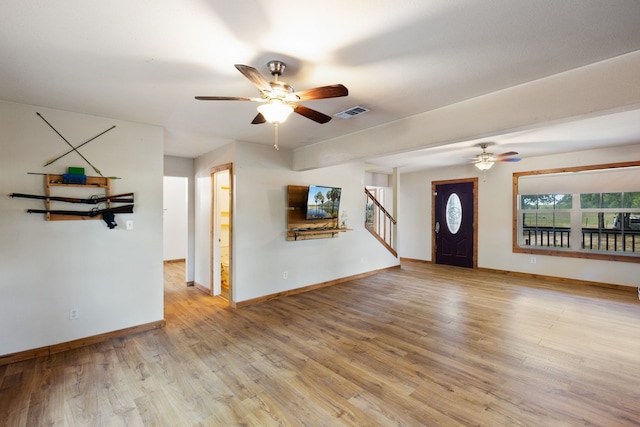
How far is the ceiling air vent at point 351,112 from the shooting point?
10.1 feet

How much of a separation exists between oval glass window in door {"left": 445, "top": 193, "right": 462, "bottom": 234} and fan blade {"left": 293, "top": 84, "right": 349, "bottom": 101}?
6.57 metres

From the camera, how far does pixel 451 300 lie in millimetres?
4750

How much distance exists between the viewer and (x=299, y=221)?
205 inches

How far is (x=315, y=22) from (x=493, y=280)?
639 cm

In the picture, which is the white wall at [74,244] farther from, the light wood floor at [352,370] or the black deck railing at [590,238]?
the black deck railing at [590,238]

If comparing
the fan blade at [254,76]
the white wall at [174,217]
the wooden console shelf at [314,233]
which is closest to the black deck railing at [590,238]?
the wooden console shelf at [314,233]

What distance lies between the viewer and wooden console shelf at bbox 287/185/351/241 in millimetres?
5098

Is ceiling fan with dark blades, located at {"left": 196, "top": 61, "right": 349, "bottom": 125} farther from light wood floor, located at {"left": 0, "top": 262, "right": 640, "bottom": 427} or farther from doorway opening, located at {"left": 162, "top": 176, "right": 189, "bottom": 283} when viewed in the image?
doorway opening, located at {"left": 162, "top": 176, "right": 189, "bottom": 283}

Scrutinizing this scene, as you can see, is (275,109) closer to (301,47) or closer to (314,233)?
(301,47)

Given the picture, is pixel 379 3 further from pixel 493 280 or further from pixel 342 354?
pixel 493 280

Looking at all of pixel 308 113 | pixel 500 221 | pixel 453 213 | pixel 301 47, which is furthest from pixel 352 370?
pixel 453 213

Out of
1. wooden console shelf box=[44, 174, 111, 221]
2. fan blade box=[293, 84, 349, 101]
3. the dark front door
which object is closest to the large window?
the dark front door

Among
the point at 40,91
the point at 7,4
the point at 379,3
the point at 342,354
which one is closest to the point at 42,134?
the point at 40,91

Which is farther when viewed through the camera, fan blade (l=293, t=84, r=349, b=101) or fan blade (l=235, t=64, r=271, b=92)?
fan blade (l=293, t=84, r=349, b=101)
